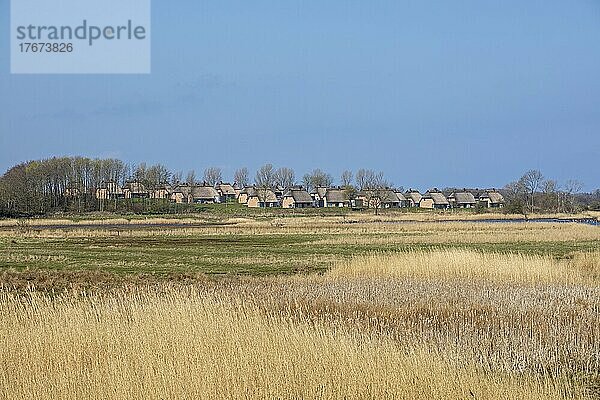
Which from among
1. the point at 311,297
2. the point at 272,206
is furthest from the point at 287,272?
the point at 272,206

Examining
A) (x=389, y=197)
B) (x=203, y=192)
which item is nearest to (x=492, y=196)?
(x=389, y=197)

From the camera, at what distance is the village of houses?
5384 inches

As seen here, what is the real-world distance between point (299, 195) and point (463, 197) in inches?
1675

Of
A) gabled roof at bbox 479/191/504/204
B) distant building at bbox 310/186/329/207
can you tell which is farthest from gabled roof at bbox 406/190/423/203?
distant building at bbox 310/186/329/207

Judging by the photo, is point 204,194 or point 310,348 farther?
point 204,194

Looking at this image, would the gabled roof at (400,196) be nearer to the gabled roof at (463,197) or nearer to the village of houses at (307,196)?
the village of houses at (307,196)

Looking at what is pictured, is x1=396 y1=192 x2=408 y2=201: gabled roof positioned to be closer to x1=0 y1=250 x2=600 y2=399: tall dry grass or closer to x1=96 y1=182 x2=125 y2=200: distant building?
x1=96 y1=182 x2=125 y2=200: distant building

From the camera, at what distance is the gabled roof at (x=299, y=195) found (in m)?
154

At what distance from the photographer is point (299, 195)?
155 metres

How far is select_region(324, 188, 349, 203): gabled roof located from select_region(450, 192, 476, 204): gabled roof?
105ft

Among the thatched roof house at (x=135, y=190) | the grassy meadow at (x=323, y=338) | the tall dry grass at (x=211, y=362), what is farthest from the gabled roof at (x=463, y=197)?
the tall dry grass at (x=211, y=362)

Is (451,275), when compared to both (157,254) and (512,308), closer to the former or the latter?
(512,308)

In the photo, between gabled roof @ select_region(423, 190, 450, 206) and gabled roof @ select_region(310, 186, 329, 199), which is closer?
gabled roof @ select_region(310, 186, 329, 199)

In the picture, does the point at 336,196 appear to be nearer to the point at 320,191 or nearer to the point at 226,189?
the point at 320,191
